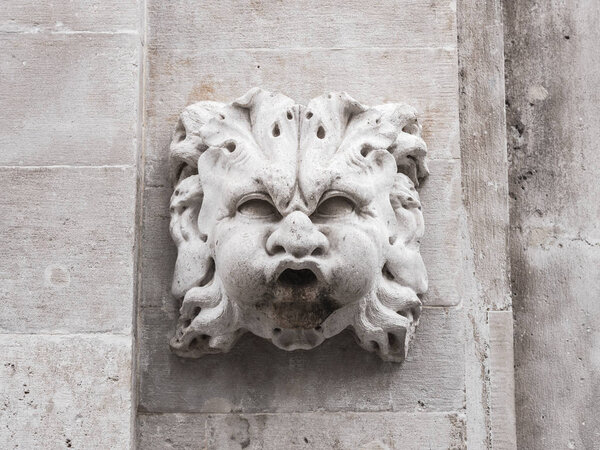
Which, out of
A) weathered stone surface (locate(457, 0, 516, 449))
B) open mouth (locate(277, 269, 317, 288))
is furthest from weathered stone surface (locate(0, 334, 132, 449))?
weathered stone surface (locate(457, 0, 516, 449))

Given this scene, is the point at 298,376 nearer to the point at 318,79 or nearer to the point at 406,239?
the point at 406,239

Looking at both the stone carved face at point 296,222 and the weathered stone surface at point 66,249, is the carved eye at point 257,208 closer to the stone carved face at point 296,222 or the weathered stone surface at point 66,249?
the stone carved face at point 296,222

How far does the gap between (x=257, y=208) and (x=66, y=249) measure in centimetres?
62

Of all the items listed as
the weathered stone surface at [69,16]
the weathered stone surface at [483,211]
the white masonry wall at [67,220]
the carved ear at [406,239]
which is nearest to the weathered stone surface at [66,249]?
the white masonry wall at [67,220]

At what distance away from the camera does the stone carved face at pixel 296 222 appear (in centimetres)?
298

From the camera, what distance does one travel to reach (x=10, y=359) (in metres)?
3.09

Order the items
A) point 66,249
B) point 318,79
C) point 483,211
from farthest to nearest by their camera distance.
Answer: point 483,211, point 318,79, point 66,249

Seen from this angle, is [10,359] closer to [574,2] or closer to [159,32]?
[159,32]

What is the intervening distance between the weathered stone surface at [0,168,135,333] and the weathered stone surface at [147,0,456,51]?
0.57m

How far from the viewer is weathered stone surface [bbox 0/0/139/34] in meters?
3.33

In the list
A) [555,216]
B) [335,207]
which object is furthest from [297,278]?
[555,216]

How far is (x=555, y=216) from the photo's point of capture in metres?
3.68

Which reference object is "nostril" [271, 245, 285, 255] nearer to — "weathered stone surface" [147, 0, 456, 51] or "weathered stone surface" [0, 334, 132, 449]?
"weathered stone surface" [0, 334, 132, 449]

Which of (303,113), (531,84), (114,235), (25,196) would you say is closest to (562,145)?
(531,84)
